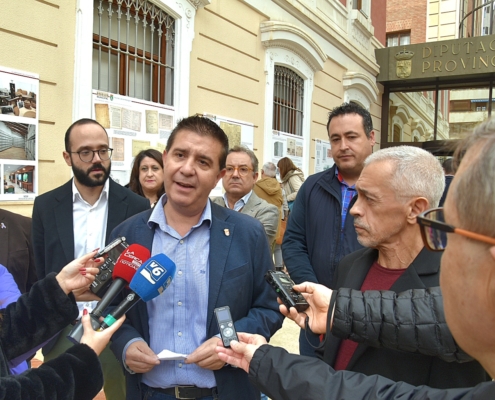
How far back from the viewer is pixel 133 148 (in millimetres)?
5430

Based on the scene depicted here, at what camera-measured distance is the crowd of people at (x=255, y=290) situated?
942 millimetres

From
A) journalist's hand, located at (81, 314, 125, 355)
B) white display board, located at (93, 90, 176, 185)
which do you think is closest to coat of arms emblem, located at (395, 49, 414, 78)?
white display board, located at (93, 90, 176, 185)

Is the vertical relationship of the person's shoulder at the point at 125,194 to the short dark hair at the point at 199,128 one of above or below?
below

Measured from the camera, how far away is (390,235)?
5.92 feet

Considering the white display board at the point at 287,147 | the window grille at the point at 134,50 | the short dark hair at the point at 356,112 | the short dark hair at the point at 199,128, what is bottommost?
the short dark hair at the point at 199,128

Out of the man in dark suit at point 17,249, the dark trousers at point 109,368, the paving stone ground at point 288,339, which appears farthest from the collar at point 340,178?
the paving stone ground at point 288,339

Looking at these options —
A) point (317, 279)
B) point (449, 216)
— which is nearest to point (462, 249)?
point (449, 216)

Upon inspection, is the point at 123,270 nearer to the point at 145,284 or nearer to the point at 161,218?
the point at 145,284

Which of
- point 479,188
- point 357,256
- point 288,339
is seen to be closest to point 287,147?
point 288,339

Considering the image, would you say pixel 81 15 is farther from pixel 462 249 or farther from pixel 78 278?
pixel 462 249

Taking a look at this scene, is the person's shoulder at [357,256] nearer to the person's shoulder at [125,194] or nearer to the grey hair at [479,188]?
the grey hair at [479,188]

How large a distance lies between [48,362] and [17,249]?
1.63 m

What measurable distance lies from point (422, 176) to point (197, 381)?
4.22 ft

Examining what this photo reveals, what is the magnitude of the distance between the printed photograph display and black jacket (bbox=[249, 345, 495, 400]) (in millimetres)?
3596
